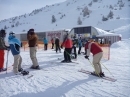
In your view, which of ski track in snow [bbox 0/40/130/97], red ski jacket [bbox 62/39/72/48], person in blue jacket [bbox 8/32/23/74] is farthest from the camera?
red ski jacket [bbox 62/39/72/48]

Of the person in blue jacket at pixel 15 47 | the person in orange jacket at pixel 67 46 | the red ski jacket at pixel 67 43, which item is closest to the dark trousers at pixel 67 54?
the person in orange jacket at pixel 67 46

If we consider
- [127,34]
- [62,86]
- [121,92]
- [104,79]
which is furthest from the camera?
[127,34]

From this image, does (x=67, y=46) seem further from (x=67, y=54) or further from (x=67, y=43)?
(x=67, y=54)

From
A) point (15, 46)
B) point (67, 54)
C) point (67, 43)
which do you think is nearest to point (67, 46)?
point (67, 43)

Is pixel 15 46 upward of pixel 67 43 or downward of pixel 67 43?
downward

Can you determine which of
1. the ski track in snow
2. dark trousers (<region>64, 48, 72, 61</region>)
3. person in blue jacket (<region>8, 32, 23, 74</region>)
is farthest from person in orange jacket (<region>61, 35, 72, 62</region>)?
person in blue jacket (<region>8, 32, 23, 74</region>)

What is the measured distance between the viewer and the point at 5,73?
655 cm

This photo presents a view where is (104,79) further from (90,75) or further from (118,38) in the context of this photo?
(118,38)

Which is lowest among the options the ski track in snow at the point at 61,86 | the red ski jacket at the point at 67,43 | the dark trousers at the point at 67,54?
the ski track in snow at the point at 61,86

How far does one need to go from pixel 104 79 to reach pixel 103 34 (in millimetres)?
21870

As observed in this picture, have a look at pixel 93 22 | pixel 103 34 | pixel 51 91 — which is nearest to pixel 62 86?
pixel 51 91

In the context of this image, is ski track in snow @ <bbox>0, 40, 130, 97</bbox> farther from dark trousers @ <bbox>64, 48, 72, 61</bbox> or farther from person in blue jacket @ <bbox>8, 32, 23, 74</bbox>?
dark trousers @ <bbox>64, 48, 72, 61</bbox>

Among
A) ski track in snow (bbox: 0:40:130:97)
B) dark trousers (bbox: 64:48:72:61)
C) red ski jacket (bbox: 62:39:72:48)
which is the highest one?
red ski jacket (bbox: 62:39:72:48)

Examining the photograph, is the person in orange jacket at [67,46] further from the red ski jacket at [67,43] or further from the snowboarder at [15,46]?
the snowboarder at [15,46]
